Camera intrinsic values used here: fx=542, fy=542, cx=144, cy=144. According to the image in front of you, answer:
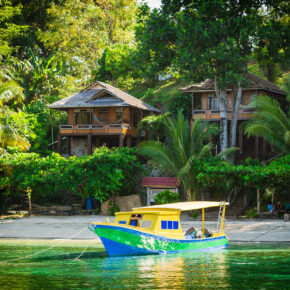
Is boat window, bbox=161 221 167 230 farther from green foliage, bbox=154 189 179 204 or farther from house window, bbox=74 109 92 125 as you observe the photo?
house window, bbox=74 109 92 125

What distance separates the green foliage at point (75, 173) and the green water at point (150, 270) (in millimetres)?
12213

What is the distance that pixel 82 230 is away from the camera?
2877 centimetres

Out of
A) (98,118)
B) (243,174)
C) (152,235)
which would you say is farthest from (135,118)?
(152,235)

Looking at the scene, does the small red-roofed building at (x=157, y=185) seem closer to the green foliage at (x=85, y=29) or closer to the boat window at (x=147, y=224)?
the boat window at (x=147, y=224)

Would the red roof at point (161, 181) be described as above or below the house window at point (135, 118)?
below

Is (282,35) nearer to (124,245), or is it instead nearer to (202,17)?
(202,17)

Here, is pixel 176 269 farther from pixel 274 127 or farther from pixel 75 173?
pixel 75 173

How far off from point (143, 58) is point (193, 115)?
7181 mm

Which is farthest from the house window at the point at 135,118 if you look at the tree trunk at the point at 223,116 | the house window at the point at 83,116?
the tree trunk at the point at 223,116

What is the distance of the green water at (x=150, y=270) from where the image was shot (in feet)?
49.6

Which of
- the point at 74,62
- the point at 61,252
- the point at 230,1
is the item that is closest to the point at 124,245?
the point at 61,252

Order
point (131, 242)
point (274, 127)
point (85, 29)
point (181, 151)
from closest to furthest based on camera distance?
point (131, 242) → point (274, 127) → point (181, 151) → point (85, 29)

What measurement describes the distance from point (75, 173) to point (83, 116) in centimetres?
1197

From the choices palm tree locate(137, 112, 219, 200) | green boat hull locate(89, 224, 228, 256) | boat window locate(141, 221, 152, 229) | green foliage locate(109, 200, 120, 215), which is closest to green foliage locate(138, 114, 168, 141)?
palm tree locate(137, 112, 219, 200)
